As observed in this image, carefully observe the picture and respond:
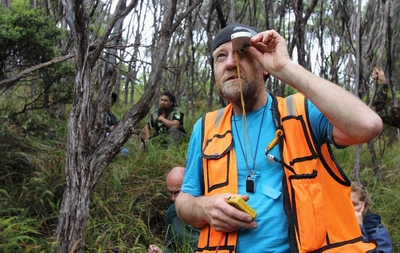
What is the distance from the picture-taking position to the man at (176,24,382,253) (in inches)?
62.3

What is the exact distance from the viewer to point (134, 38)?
9203 mm

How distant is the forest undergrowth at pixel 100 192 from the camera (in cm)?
394

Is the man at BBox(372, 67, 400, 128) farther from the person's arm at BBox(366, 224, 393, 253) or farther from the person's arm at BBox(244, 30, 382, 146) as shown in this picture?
the person's arm at BBox(244, 30, 382, 146)

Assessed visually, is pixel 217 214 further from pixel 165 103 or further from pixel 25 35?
pixel 165 103

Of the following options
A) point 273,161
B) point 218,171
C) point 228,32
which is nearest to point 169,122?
point 228,32

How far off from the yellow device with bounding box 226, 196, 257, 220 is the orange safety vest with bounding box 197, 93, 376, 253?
118mm

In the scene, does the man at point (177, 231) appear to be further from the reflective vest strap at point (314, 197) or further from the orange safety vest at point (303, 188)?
the reflective vest strap at point (314, 197)

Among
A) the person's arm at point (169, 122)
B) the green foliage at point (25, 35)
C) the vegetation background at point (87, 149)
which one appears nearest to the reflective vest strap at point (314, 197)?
the vegetation background at point (87, 149)

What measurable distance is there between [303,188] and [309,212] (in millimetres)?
86

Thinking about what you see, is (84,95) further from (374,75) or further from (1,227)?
(374,75)

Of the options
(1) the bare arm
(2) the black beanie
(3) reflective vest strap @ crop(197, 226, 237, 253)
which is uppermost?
(2) the black beanie

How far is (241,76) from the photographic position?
6.44 feet

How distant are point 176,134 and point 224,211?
5.14m

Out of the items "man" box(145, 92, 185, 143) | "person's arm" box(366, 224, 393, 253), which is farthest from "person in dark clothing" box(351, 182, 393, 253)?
"man" box(145, 92, 185, 143)
